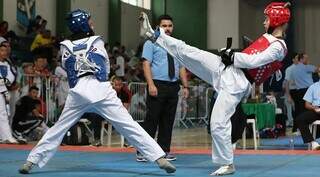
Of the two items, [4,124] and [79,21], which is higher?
[79,21]

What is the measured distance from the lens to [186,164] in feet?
23.0

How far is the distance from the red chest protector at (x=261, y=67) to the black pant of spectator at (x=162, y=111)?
148 cm

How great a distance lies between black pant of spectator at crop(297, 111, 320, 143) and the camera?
973 centimetres

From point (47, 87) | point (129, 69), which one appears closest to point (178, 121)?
point (129, 69)

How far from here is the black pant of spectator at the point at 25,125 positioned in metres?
11.3

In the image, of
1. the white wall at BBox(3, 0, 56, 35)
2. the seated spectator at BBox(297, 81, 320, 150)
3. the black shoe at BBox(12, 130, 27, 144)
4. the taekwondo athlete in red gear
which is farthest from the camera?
the white wall at BBox(3, 0, 56, 35)

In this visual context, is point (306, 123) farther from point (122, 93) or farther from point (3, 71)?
point (3, 71)

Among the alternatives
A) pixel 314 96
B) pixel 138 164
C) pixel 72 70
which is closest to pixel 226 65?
pixel 72 70

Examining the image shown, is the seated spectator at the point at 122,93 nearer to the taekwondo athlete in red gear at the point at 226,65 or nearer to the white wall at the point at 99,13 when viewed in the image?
the taekwondo athlete in red gear at the point at 226,65

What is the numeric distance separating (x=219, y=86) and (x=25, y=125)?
6.04 metres

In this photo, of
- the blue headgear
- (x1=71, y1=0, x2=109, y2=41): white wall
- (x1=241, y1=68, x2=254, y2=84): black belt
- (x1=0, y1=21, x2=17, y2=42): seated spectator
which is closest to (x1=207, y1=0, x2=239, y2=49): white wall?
(x1=71, y1=0, x2=109, y2=41): white wall

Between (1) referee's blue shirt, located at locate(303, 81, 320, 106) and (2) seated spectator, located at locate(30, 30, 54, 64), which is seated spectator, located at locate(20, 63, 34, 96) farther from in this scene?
(1) referee's blue shirt, located at locate(303, 81, 320, 106)

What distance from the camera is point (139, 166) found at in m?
6.75

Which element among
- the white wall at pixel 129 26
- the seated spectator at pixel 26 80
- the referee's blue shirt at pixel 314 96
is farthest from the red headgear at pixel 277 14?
the white wall at pixel 129 26
